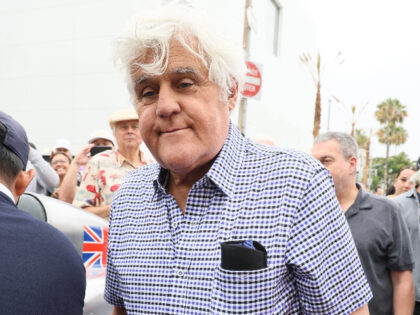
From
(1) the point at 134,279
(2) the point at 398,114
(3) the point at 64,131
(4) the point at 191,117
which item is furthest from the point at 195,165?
(2) the point at 398,114

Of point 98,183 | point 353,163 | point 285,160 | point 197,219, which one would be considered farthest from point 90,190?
point 285,160

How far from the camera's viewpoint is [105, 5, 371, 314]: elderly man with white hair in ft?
3.85

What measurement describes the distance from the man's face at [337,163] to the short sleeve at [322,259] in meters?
2.09

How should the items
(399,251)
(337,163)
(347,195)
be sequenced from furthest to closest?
(337,163) → (347,195) → (399,251)

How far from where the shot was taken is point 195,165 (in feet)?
4.35

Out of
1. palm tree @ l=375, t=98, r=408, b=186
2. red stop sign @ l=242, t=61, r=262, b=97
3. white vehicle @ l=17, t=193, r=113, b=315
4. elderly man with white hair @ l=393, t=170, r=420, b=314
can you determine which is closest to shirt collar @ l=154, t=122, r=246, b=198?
white vehicle @ l=17, t=193, r=113, b=315

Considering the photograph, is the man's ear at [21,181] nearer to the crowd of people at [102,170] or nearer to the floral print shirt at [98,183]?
the crowd of people at [102,170]

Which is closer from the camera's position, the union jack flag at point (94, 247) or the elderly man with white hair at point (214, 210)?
the elderly man with white hair at point (214, 210)

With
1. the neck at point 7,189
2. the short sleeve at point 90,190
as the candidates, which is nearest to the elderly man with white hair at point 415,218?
the short sleeve at point 90,190

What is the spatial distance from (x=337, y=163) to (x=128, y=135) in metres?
1.87

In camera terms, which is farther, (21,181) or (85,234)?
(85,234)

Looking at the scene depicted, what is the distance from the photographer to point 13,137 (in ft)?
5.24

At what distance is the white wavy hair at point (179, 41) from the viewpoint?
1.28 m

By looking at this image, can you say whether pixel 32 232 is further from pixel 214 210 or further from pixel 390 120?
pixel 390 120
